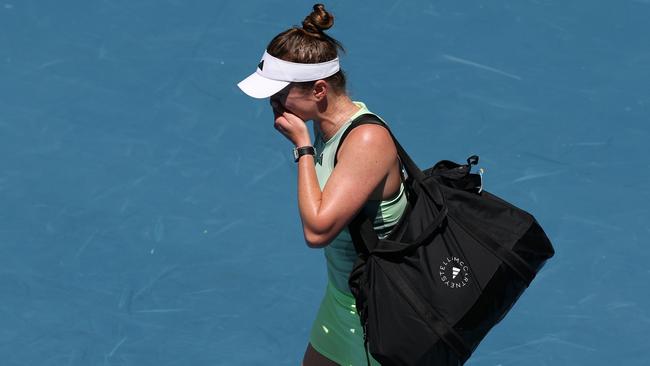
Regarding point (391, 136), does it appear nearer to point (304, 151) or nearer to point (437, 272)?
point (304, 151)

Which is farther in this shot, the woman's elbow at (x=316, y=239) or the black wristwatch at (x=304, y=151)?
the black wristwatch at (x=304, y=151)

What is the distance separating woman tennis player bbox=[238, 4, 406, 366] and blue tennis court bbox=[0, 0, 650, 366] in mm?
1597

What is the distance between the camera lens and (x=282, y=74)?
3.67 meters

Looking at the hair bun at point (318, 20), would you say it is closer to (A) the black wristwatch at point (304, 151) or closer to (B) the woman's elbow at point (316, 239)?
(A) the black wristwatch at point (304, 151)

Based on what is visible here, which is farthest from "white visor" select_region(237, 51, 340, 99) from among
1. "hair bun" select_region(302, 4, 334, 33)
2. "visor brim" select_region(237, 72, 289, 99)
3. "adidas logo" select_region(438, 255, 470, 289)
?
"adidas logo" select_region(438, 255, 470, 289)

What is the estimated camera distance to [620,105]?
6.62 metres

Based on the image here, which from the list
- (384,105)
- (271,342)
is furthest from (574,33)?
(271,342)

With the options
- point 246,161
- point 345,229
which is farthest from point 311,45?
point 246,161

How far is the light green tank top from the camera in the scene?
12.0 ft

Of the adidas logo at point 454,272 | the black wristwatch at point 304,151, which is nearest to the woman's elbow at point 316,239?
the black wristwatch at point 304,151

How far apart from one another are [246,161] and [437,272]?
278 cm

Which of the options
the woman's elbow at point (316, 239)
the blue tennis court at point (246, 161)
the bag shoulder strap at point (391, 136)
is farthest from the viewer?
the blue tennis court at point (246, 161)

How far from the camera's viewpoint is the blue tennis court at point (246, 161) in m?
5.25

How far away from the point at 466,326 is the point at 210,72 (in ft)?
11.7
